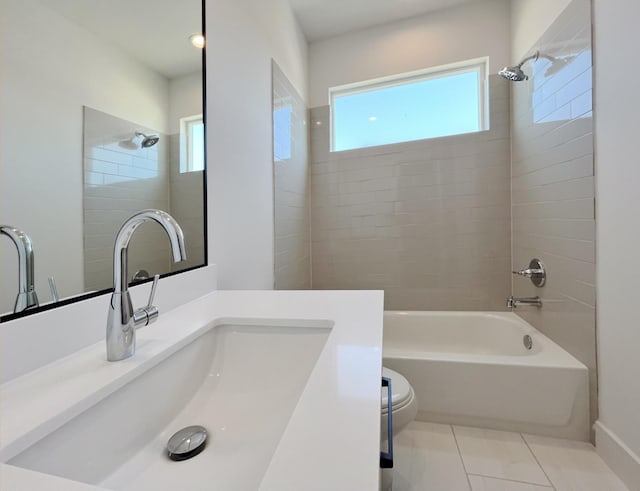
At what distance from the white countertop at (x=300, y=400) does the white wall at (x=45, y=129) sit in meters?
0.18

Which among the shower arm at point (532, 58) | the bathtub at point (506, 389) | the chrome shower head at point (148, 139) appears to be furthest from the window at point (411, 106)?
the chrome shower head at point (148, 139)

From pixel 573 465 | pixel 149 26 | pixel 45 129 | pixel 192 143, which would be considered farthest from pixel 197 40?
pixel 573 465

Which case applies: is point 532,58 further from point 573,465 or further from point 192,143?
point 573,465

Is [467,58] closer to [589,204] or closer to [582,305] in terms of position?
[589,204]

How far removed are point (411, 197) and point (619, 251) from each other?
1.37 metres

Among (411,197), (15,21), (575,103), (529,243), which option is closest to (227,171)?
(15,21)

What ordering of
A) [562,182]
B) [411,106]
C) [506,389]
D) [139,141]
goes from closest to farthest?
[139,141] < [506,389] < [562,182] < [411,106]

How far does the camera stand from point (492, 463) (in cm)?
133

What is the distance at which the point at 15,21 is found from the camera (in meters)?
0.59

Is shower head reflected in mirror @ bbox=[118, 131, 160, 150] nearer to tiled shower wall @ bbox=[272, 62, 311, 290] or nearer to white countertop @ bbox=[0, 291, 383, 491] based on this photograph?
white countertop @ bbox=[0, 291, 383, 491]

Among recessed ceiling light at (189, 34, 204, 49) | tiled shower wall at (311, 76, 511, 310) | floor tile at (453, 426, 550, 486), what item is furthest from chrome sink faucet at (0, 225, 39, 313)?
tiled shower wall at (311, 76, 511, 310)

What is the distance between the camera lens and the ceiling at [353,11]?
218 centimetres

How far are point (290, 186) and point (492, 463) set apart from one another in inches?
77.0

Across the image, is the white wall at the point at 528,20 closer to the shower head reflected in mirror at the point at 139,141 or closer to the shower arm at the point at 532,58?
the shower arm at the point at 532,58
